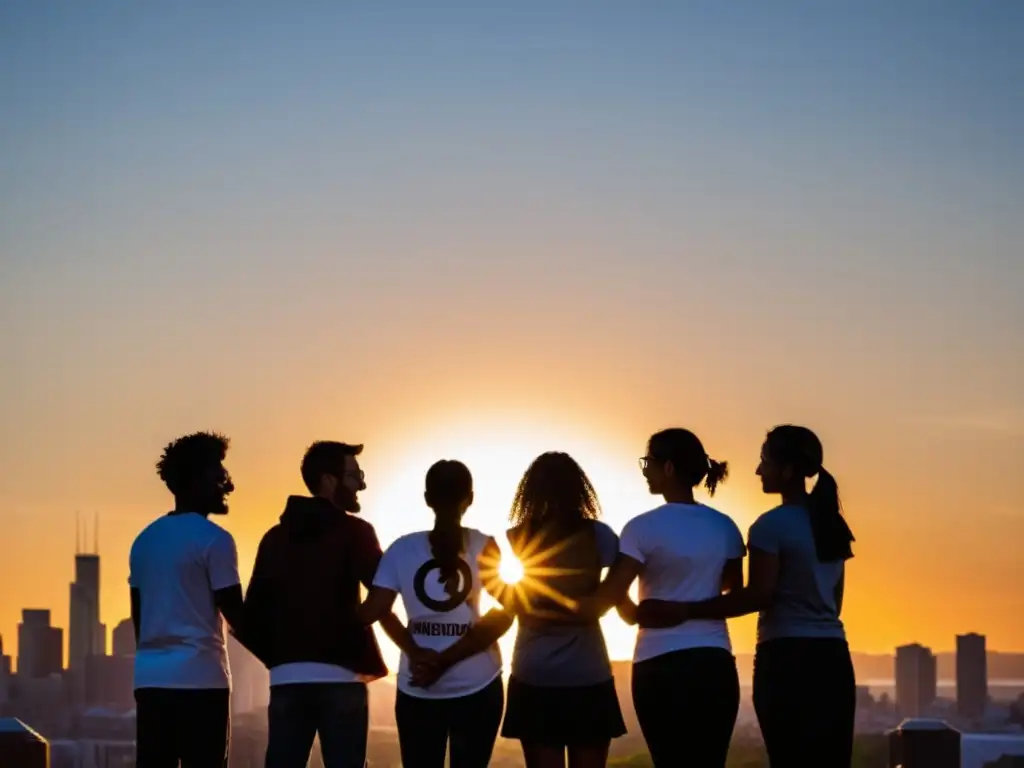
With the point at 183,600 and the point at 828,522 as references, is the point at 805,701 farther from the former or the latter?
the point at 183,600

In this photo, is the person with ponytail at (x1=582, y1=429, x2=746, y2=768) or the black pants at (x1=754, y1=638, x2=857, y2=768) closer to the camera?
the person with ponytail at (x1=582, y1=429, x2=746, y2=768)

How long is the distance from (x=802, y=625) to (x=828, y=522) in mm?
607

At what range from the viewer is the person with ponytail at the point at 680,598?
945 centimetres

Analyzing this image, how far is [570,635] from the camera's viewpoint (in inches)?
376

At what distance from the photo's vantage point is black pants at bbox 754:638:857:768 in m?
9.75

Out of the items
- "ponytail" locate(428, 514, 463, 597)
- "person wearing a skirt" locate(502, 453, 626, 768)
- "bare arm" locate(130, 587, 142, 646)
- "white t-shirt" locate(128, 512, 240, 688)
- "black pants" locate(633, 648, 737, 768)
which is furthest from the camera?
"bare arm" locate(130, 587, 142, 646)

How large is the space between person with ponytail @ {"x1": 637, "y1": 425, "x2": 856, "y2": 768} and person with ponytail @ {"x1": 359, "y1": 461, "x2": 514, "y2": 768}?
4.82ft

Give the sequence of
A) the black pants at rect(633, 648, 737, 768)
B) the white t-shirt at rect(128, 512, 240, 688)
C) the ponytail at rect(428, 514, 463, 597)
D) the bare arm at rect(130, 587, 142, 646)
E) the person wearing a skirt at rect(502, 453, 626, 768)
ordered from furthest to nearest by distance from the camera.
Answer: the bare arm at rect(130, 587, 142, 646) < the white t-shirt at rect(128, 512, 240, 688) < the ponytail at rect(428, 514, 463, 597) < the person wearing a skirt at rect(502, 453, 626, 768) < the black pants at rect(633, 648, 737, 768)

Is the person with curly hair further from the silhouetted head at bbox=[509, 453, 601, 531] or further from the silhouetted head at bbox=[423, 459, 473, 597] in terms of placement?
the silhouetted head at bbox=[509, 453, 601, 531]

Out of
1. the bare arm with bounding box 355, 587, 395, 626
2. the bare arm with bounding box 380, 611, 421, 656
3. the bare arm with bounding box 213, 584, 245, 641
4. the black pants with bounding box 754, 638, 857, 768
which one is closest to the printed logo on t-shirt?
the bare arm with bounding box 380, 611, 421, 656

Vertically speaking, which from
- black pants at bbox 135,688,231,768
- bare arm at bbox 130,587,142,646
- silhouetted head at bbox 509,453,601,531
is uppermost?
silhouetted head at bbox 509,453,601,531

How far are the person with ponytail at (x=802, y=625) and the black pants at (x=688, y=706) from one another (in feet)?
1.13

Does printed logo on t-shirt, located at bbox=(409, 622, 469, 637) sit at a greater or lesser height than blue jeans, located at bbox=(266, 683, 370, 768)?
greater

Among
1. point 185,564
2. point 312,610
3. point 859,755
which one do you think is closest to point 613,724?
point 312,610
